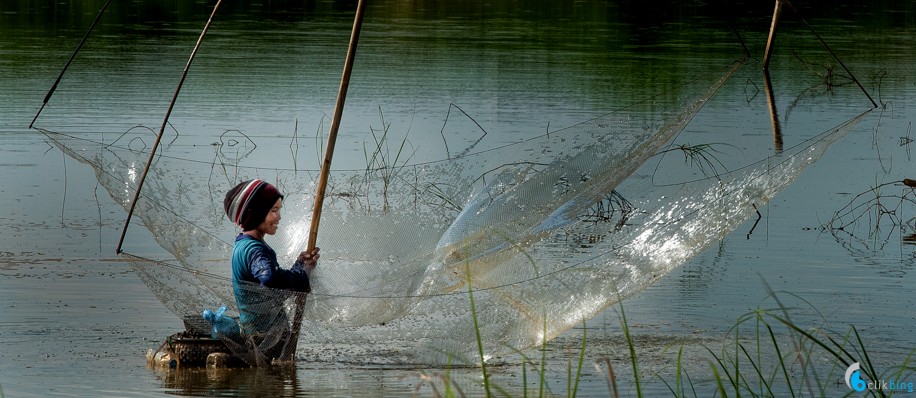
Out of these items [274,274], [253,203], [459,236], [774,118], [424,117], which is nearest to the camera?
[274,274]

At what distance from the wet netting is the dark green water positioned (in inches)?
8.0

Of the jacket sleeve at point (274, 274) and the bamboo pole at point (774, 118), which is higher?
the jacket sleeve at point (274, 274)

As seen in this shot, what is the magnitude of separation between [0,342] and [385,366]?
154 centimetres

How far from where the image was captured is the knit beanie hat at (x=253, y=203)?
535cm

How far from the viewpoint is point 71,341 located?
19.4 feet

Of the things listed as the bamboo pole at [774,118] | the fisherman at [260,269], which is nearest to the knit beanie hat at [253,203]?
the fisherman at [260,269]

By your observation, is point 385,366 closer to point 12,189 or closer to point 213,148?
point 12,189

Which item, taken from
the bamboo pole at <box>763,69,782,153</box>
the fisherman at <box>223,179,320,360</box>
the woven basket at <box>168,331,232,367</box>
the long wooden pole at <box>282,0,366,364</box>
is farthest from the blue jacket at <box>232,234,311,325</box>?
the bamboo pole at <box>763,69,782,153</box>

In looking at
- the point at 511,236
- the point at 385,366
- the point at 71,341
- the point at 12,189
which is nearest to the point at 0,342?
the point at 71,341

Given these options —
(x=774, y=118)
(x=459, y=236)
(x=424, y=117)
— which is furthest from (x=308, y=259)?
(x=774, y=118)

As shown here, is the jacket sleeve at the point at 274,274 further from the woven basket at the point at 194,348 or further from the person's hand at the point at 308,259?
the woven basket at the point at 194,348

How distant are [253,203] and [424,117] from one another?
7.79 meters

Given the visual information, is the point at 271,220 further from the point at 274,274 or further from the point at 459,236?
the point at 459,236

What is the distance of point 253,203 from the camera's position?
535 centimetres
